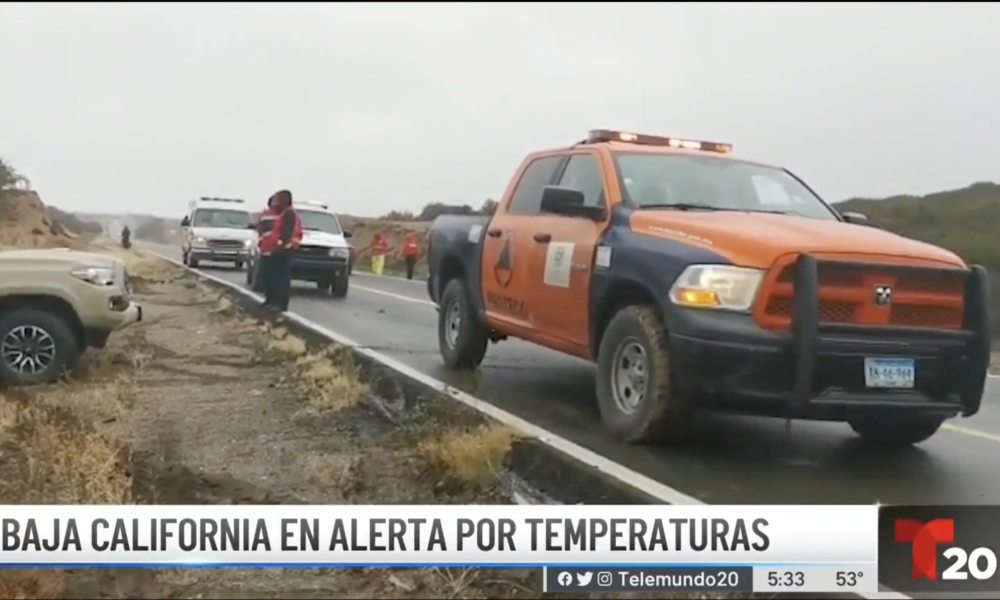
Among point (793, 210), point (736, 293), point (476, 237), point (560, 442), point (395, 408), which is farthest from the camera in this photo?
point (476, 237)

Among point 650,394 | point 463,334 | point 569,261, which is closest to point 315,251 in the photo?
point 463,334

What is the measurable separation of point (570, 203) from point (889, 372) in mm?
1984

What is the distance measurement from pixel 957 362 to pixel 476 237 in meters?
3.53

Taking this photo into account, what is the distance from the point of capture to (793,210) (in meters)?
5.59

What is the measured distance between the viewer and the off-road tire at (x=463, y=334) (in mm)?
7566

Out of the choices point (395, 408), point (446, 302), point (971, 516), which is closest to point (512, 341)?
point (446, 302)

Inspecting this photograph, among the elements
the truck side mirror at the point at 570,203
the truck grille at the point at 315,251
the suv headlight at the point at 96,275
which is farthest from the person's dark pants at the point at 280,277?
the truck side mirror at the point at 570,203

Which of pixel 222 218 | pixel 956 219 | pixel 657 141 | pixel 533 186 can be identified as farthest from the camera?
pixel 222 218

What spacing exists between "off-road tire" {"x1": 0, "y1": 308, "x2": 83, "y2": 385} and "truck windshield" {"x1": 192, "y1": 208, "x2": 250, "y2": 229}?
1.10m

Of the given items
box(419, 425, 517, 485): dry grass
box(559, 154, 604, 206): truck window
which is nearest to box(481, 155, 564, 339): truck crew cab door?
box(559, 154, 604, 206): truck window

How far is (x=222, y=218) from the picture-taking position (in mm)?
8672

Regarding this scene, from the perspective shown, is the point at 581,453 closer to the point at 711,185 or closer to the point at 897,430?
the point at 897,430

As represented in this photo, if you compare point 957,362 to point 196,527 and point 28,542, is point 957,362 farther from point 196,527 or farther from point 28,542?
point 28,542

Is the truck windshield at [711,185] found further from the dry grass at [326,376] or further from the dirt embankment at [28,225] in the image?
the dirt embankment at [28,225]
